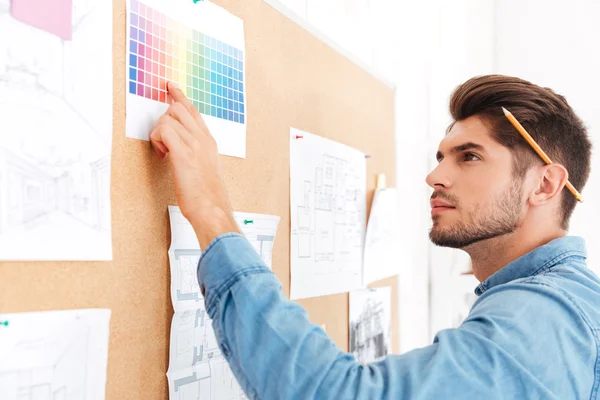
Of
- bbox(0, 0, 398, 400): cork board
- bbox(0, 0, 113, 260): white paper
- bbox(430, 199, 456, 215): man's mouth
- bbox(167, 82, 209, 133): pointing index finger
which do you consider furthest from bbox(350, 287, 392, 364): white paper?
bbox(0, 0, 113, 260): white paper

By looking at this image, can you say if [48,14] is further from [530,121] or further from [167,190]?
[530,121]

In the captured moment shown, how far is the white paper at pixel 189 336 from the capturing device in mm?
794

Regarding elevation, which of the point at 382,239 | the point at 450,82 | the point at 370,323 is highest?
the point at 450,82

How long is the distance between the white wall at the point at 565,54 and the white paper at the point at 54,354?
70.0 inches

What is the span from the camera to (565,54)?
2055mm

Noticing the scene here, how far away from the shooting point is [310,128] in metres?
1.16

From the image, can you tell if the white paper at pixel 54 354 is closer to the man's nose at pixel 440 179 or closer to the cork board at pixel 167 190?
→ the cork board at pixel 167 190

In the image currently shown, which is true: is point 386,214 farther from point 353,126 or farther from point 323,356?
point 323,356

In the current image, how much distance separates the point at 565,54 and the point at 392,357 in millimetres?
1717

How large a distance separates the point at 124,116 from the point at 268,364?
351 mm

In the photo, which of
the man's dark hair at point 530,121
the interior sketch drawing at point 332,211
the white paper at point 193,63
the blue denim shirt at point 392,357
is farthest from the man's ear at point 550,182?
the white paper at point 193,63

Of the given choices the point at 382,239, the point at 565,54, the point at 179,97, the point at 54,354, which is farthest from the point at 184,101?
the point at 565,54

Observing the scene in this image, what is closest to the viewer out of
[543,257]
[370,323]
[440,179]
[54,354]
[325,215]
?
[54,354]

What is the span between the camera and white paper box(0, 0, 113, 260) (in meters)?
0.59
